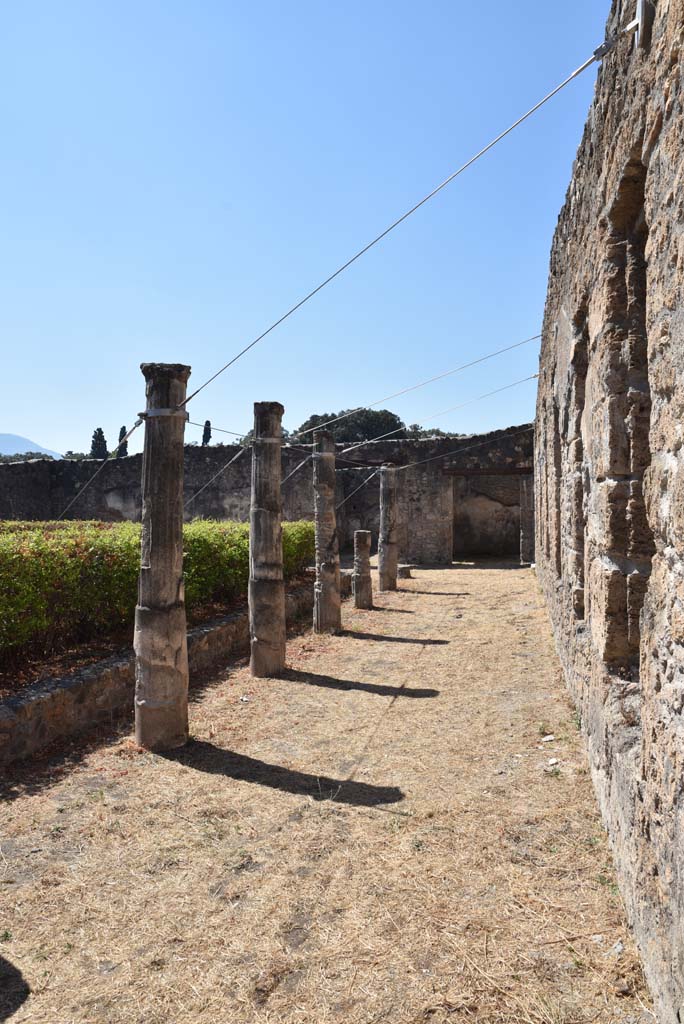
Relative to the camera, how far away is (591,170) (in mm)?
4234

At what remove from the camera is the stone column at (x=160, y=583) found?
5.07 metres

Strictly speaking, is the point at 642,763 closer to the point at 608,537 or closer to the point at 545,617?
the point at 608,537

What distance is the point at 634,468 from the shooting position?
331 centimetres

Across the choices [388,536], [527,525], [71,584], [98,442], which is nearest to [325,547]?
[71,584]

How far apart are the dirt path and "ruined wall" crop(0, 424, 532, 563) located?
12.4 metres

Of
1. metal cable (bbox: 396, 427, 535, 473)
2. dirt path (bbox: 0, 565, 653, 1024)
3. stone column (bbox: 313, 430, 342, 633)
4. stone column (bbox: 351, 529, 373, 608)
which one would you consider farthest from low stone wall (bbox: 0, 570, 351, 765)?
metal cable (bbox: 396, 427, 535, 473)

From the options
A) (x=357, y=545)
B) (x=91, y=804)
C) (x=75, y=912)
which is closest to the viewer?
(x=75, y=912)

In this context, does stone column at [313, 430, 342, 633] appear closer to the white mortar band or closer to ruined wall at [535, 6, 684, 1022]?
ruined wall at [535, 6, 684, 1022]

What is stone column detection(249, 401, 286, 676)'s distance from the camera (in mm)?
7301

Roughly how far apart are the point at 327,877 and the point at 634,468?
90.5 inches

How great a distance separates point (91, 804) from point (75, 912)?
1.16m

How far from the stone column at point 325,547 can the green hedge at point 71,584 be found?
56.2 inches

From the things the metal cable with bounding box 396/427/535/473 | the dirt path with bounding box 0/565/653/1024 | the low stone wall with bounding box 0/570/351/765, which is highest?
the metal cable with bounding box 396/427/535/473

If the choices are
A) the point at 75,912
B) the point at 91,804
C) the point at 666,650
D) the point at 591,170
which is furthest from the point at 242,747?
the point at 591,170
